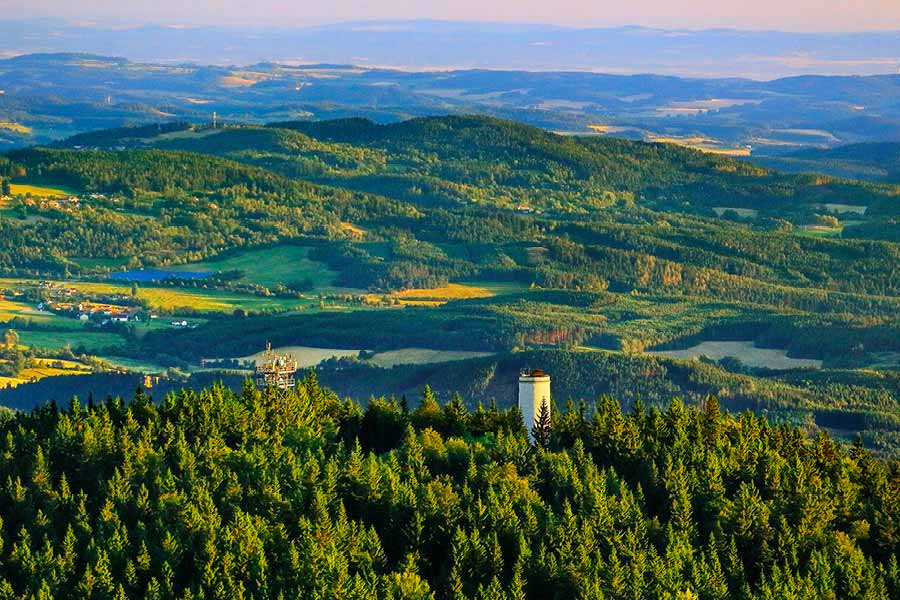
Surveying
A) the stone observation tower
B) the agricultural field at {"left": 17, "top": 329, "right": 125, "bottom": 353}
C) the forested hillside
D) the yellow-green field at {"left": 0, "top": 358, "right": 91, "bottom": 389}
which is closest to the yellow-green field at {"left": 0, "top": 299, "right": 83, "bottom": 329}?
the agricultural field at {"left": 17, "top": 329, "right": 125, "bottom": 353}

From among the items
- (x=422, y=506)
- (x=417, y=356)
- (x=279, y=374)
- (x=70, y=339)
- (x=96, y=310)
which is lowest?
(x=96, y=310)

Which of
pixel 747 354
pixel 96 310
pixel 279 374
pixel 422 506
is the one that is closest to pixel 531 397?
pixel 279 374

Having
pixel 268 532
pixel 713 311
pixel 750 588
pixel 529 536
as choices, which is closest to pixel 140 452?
pixel 268 532

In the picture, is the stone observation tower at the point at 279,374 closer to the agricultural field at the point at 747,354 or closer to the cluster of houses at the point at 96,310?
the agricultural field at the point at 747,354

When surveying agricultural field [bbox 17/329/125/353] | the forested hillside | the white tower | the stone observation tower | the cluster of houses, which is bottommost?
the cluster of houses

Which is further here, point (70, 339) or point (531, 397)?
point (70, 339)

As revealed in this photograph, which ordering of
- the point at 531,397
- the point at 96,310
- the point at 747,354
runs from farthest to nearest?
the point at 96,310
the point at 747,354
the point at 531,397

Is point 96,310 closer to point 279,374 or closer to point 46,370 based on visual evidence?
point 46,370

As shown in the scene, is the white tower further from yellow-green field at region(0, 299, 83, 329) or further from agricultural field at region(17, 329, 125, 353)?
yellow-green field at region(0, 299, 83, 329)

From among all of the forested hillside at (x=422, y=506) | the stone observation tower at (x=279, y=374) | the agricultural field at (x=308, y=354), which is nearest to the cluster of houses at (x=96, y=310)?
the agricultural field at (x=308, y=354)
